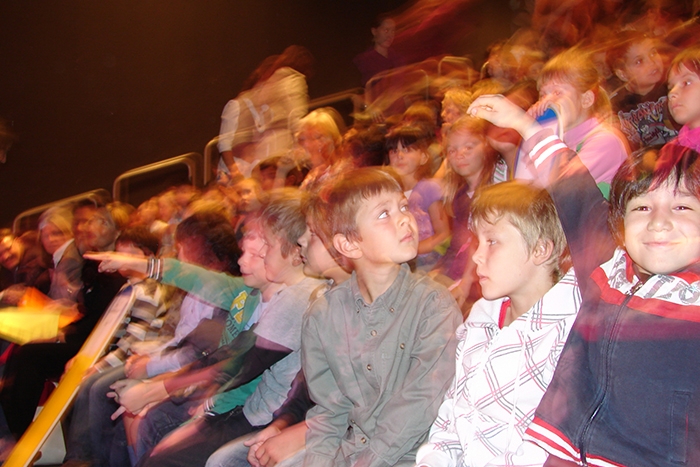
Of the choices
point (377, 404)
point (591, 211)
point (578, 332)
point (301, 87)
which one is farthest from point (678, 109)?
point (301, 87)

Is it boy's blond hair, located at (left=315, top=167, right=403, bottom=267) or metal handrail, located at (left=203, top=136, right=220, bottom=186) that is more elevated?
boy's blond hair, located at (left=315, top=167, right=403, bottom=267)

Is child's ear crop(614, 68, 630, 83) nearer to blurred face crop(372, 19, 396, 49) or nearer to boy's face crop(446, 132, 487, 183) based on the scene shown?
boy's face crop(446, 132, 487, 183)

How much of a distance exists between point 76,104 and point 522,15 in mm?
4863

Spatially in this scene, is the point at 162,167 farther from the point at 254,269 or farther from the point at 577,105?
the point at 577,105

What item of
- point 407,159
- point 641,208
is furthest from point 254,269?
point 641,208

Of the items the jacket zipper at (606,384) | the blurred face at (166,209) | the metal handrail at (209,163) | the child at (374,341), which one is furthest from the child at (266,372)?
the metal handrail at (209,163)

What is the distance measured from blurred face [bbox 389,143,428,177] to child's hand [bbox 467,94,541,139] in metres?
1.61

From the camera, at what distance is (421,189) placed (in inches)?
111

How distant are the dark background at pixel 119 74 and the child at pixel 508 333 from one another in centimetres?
463

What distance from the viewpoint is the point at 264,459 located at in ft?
5.61

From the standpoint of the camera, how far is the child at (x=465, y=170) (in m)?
2.42

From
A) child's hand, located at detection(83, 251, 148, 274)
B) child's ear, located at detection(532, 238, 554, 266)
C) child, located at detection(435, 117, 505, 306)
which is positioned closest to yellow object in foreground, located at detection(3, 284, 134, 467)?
child's hand, located at detection(83, 251, 148, 274)

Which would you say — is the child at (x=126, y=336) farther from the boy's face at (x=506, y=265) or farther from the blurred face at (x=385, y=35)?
the blurred face at (x=385, y=35)

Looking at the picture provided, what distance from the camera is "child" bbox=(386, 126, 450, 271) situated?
2.54m
